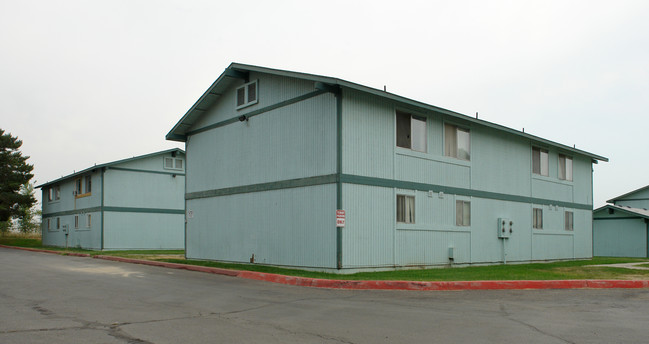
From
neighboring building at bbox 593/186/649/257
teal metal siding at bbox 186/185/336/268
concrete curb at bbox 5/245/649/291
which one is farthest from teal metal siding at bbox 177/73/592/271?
neighboring building at bbox 593/186/649/257

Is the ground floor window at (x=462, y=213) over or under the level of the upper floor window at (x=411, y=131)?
under

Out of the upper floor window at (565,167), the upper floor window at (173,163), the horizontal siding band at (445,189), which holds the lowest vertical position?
the horizontal siding band at (445,189)

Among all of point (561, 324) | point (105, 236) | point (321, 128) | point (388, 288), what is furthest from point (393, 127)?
point (105, 236)

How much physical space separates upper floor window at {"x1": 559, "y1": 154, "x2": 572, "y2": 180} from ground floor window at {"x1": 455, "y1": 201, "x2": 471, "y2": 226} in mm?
8315

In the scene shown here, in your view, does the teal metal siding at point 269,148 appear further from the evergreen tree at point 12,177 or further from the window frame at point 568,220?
the evergreen tree at point 12,177

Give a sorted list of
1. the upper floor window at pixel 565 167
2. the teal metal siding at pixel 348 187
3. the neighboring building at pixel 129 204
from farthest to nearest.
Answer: the neighboring building at pixel 129 204, the upper floor window at pixel 565 167, the teal metal siding at pixel 348 187

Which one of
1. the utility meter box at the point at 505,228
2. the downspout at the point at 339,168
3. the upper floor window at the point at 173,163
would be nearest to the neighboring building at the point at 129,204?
the upper floor window at the point at 173,163

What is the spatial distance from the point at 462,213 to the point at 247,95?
8748 mm

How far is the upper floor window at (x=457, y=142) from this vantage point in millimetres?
20094

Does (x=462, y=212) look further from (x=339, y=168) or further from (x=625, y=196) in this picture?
(x=625, y=196)

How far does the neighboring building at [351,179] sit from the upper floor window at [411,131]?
0.05 metres

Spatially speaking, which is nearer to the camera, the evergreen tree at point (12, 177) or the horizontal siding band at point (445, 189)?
the horizontal siding band at point (445, 189)

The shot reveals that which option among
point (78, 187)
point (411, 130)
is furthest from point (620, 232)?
point (78, 187)

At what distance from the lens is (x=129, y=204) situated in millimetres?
34844
